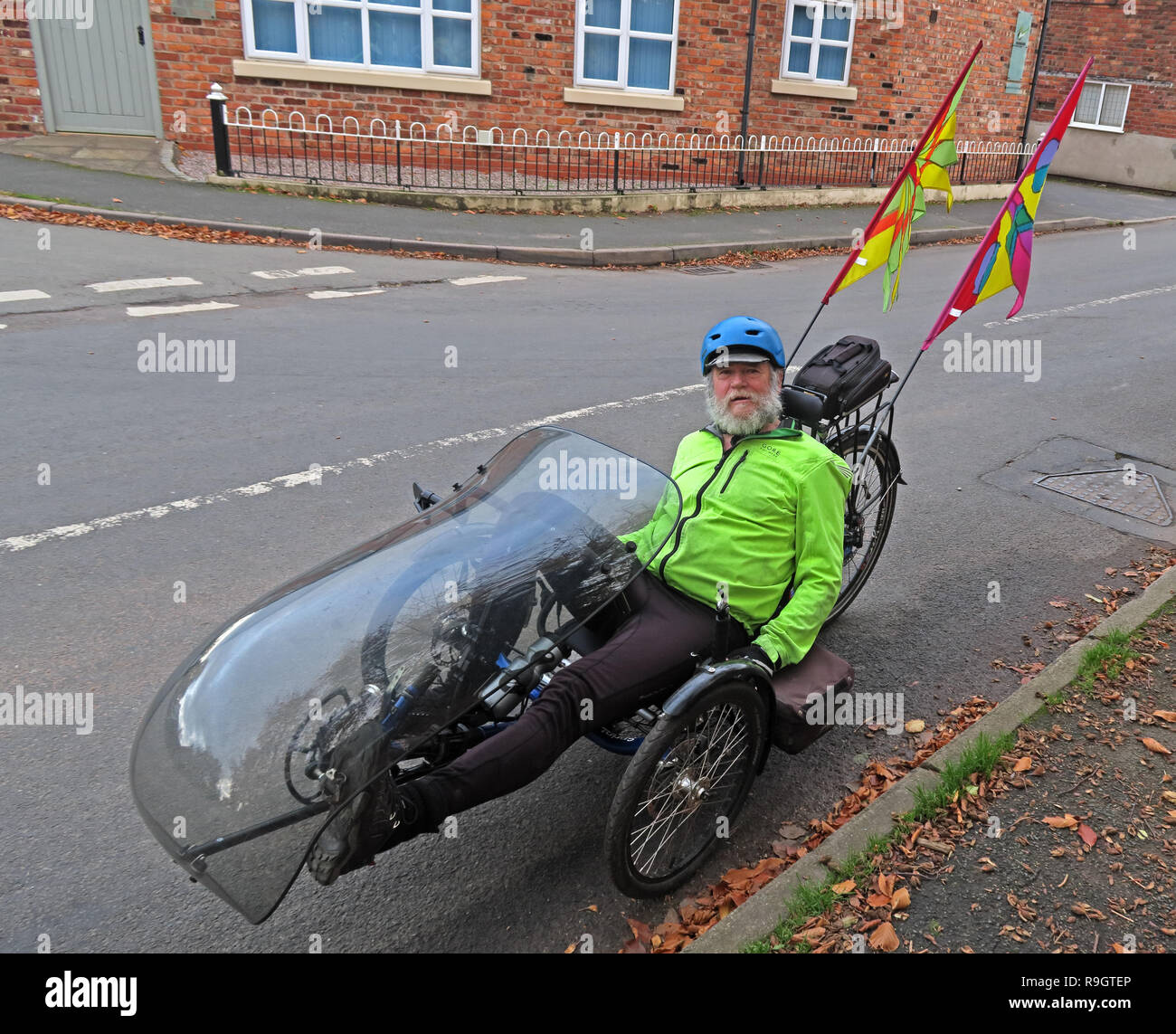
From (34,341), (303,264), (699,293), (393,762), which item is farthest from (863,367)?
(303,264)

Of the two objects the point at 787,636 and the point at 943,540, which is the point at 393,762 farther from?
the point at 943,540

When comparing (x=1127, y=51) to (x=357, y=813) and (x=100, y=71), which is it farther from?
(x=357, y=813)

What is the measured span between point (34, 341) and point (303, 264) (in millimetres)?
3525

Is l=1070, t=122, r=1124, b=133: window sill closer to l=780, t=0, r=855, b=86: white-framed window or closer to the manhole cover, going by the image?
l=780, t=0, r=855, b=86: white-framed window

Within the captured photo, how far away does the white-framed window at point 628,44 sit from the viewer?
1577cm

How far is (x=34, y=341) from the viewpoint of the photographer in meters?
7.44

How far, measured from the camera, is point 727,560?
3393mm

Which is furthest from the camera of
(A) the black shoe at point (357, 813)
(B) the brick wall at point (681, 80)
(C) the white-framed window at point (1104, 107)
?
(C) the white-framed window at point (1104, 107)

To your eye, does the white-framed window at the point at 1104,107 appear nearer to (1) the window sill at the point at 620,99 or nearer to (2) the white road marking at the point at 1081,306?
(1) the window sill at the point at 620,99

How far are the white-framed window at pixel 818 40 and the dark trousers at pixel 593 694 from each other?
54.5 feet

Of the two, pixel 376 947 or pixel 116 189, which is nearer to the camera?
pixel 376 947

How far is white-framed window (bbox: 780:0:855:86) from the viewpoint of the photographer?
17.3 meters

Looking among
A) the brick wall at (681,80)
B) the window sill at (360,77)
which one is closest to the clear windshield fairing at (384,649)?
the window sill at (360,77)

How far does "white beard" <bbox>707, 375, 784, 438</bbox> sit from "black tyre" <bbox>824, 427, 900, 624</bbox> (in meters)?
0.91
